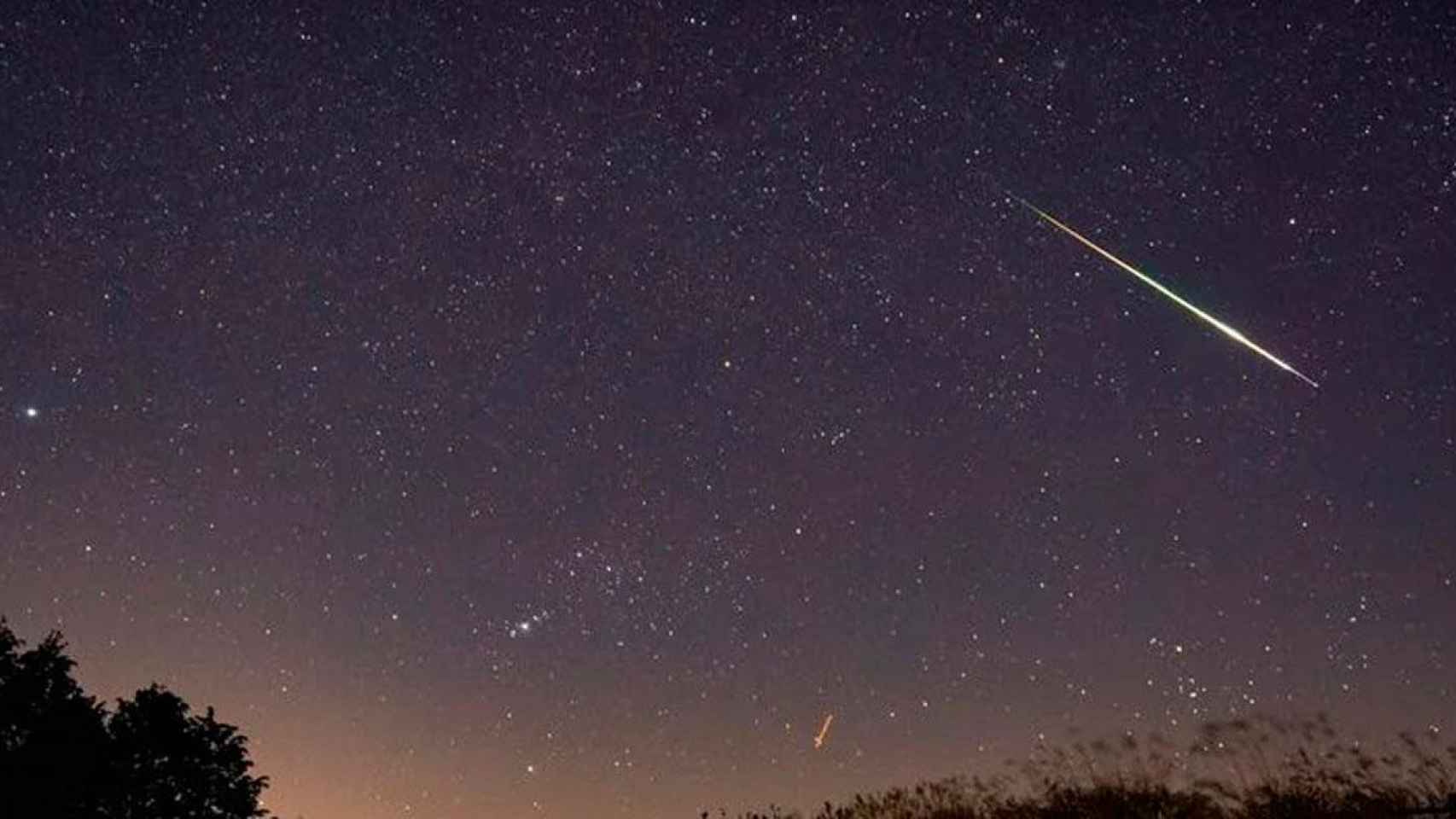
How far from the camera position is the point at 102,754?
11531 mm

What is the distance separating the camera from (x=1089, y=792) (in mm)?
9680

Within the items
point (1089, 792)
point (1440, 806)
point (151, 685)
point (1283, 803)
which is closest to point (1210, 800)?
point (1283, 803)

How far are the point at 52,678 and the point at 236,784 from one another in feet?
8.18

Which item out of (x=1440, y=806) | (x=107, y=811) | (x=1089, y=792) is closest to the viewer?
(x=1440, y=806)

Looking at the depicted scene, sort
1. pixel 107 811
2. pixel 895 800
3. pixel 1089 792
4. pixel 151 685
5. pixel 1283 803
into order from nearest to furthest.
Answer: pixel 1283 803 → pixel 1089 792 → pixel 895 800 → pixel 107 811 → pixel 151 685

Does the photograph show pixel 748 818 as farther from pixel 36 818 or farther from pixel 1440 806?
pixel 36 818

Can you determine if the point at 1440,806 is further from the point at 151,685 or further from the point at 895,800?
the point at 151,685

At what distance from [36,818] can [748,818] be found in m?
7.65

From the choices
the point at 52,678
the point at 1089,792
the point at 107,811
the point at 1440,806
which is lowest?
the point at 1440,806

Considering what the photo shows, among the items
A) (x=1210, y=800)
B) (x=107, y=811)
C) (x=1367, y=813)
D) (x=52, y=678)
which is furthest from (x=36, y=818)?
(x=1367, y=813)

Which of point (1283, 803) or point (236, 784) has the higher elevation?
point (236, 784)

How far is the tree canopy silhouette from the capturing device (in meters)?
10.9

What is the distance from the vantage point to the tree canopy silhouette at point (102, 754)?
10898 mm

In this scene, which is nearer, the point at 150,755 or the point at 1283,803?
the point at 1283,803
